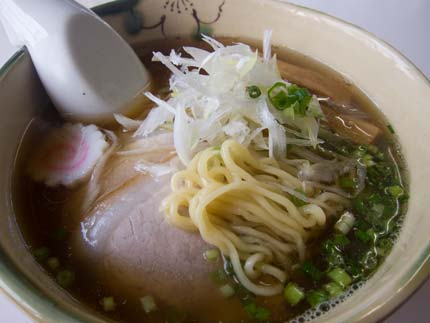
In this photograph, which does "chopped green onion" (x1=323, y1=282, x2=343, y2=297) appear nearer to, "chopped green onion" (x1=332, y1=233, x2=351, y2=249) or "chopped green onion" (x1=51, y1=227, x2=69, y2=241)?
"chopped green onion" (x1=332, y1=233, x2=351, y2=249)

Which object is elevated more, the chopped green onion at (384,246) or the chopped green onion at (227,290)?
the chopped green onion at (384,246)

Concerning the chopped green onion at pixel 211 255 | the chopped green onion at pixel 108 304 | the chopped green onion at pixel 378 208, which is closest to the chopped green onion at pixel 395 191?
the chopped green onion at pixel 378 208

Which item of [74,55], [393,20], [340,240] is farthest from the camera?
[393,20]

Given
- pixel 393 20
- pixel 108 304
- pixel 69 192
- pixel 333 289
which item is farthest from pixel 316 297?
pixel 393 20

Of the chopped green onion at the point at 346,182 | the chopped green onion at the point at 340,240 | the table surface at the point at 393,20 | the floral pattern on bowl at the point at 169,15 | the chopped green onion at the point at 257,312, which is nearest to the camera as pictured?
the chopped green onion at the point at 257,312

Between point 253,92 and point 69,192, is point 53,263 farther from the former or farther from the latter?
point 253,92

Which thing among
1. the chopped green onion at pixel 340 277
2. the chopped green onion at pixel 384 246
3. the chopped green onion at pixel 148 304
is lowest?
the chopped green onion at pixel 148 304

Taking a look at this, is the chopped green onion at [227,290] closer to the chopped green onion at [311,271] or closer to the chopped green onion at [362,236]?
the chopped green onion at [311,271]
